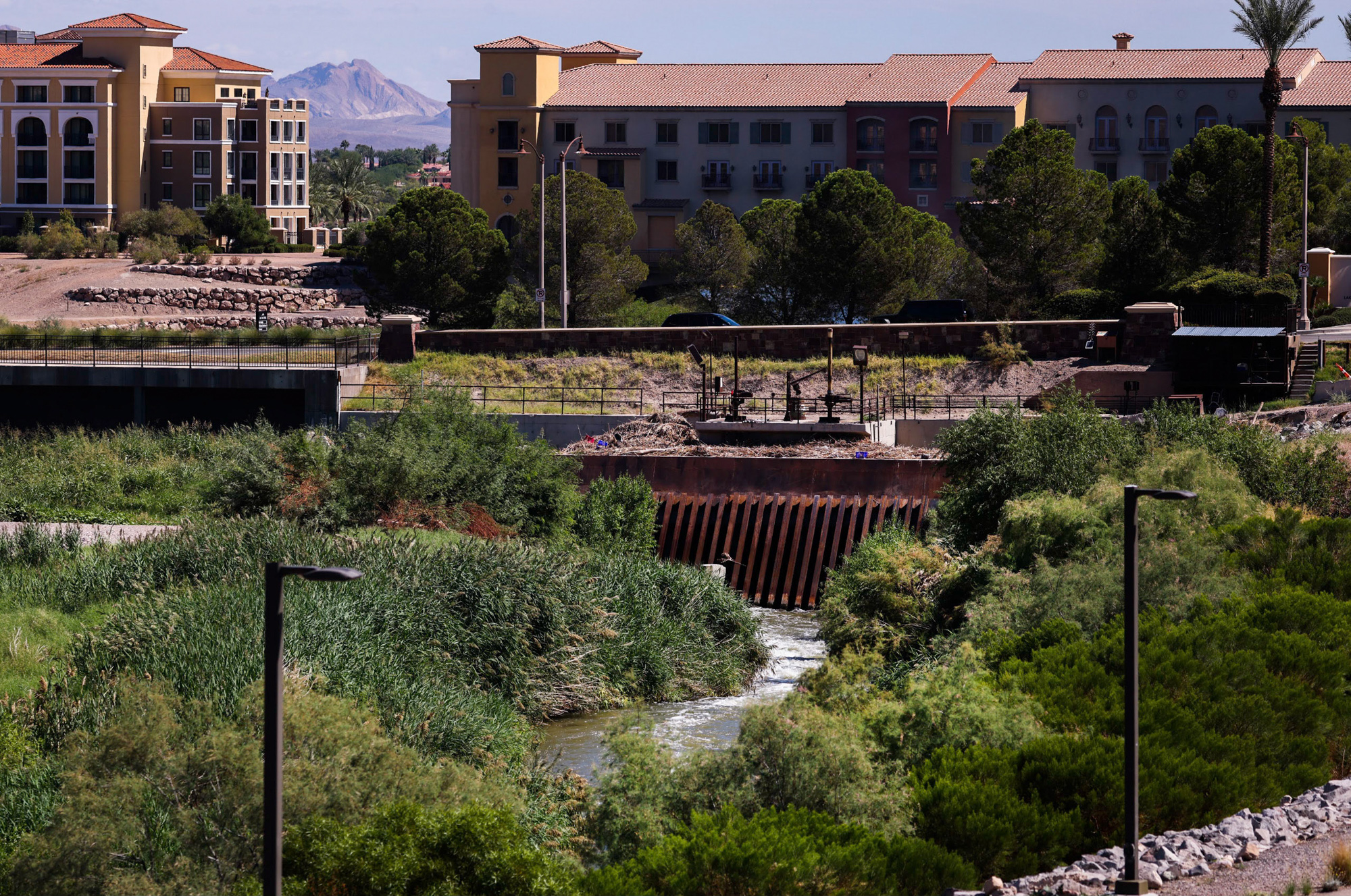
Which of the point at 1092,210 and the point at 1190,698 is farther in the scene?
the point at 1092,210

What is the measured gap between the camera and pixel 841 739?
15.2 meters

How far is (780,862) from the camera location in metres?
12.9

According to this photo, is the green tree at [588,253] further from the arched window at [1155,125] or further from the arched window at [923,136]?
the arched window at [1155,125]

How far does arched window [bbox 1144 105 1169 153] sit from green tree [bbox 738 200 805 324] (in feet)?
89.9

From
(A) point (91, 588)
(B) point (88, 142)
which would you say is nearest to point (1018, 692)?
(A) point (91, 588)

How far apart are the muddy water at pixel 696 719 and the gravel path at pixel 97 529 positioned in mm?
9731

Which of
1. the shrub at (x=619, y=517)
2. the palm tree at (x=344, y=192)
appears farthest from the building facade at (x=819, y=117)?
the shrub at (x=619, y=517)

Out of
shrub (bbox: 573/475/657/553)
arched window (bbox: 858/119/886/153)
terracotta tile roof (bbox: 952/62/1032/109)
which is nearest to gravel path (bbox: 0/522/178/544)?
shrub (bbox: 573/475/657/553)

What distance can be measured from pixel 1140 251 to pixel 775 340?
672 inches

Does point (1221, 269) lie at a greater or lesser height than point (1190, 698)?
greater

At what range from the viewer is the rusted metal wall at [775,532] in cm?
3419

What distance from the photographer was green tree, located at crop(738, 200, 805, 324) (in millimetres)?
63156

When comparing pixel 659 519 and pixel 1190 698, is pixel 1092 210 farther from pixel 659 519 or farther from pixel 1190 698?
pixel 1190 698

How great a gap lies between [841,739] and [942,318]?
42.9 meters
